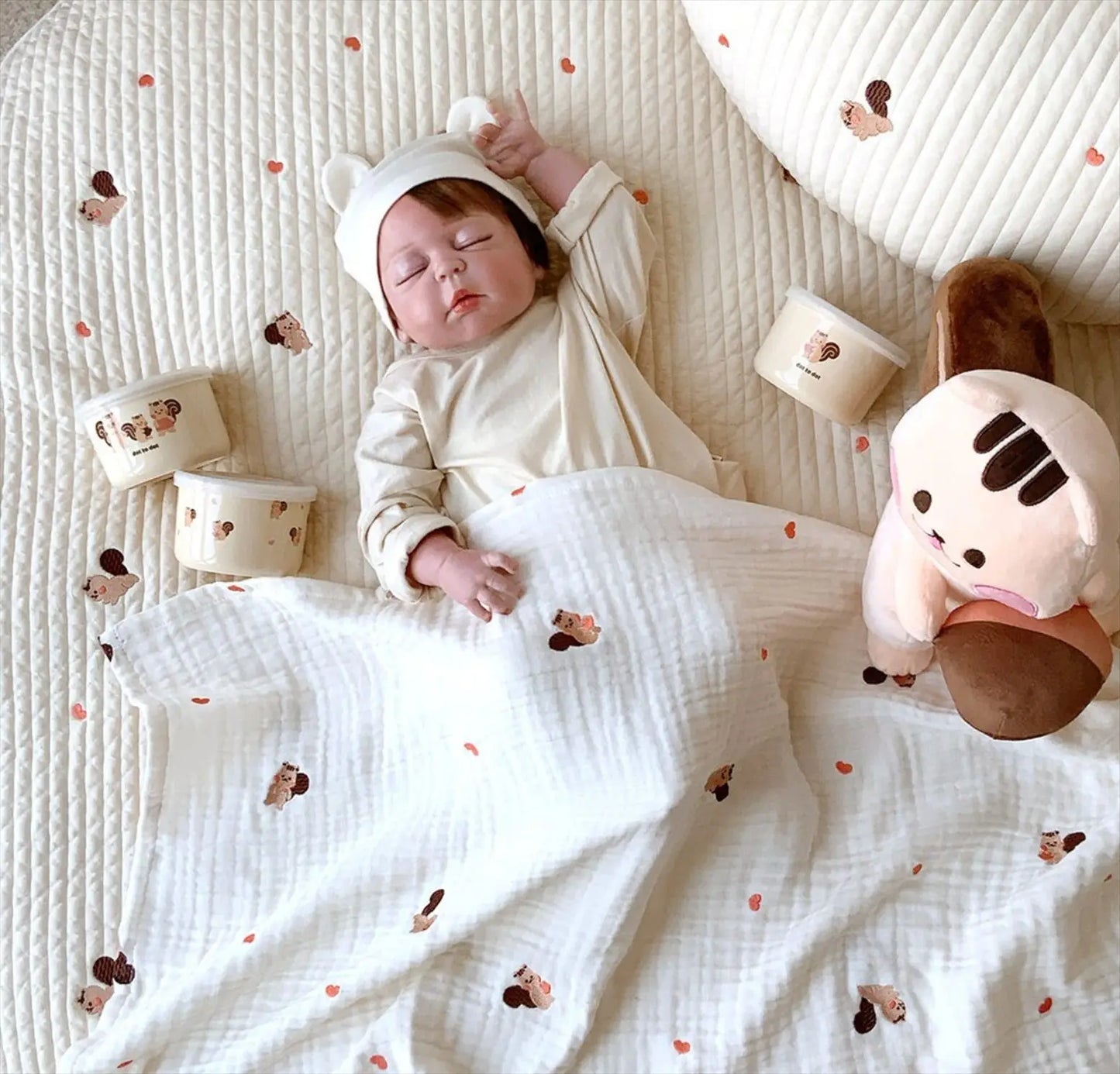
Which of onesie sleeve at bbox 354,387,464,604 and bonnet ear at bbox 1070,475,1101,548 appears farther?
onesie sleeve at bbox 354,387,464,604

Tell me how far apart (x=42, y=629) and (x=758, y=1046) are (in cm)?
84

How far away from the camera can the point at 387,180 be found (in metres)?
1.10

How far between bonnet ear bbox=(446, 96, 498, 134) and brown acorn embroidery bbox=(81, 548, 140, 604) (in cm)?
58

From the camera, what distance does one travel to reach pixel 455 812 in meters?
1.08

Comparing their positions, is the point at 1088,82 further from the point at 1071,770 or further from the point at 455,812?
the point at 455,812

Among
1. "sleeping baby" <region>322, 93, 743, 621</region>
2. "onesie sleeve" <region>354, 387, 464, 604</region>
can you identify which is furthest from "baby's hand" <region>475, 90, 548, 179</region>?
"onesie sleeve" <region>354, 387, 464, 604</region>

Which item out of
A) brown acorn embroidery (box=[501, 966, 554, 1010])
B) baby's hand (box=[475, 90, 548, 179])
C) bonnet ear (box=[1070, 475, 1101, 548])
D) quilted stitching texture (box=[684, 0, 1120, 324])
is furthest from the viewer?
baby's hand (box=[475, 90, 548, 179])

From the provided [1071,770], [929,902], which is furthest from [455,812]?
[1071,770]

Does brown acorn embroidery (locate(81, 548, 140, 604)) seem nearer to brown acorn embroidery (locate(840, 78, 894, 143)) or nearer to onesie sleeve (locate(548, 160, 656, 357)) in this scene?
onesie sleeve (locate(548, 160, 656, 357))

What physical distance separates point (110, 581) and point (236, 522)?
17 cm

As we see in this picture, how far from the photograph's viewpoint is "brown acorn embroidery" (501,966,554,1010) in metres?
1.03

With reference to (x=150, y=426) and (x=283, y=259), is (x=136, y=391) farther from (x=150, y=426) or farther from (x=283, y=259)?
(x=283, y=259)

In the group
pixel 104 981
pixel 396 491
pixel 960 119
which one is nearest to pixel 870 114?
pixel 960 119

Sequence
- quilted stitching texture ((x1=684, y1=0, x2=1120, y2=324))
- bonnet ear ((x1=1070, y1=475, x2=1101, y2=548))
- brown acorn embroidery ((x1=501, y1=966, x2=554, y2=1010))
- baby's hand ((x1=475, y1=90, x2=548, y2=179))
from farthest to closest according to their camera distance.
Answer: baby's hand ((x1=475, y1=90, x2=548, y2=179)) < brown acorn embroidery ((x1=501, y1=966, x2=554, y2=1010)) < quilted stitching texture ((x1=684, y1=0, x2=1120, y2=324)) < bonnet ear ((x1=1070, y1=475, x2=1101, y2=548))
